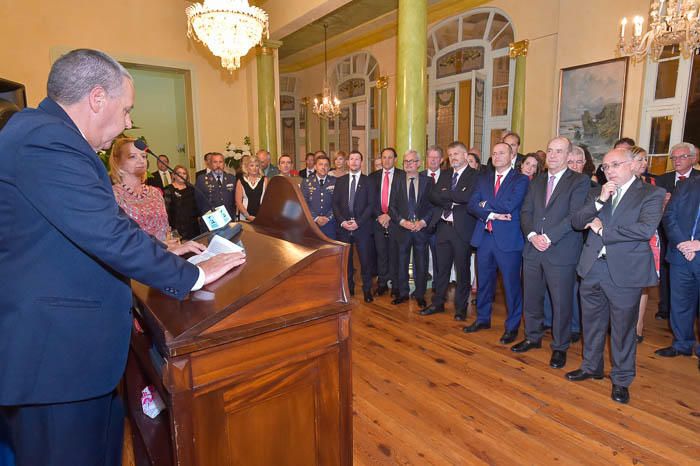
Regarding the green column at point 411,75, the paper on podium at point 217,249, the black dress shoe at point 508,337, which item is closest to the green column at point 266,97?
the green column at point 411,75

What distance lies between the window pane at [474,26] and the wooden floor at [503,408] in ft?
21.5

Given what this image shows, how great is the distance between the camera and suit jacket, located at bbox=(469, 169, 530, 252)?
134 inches

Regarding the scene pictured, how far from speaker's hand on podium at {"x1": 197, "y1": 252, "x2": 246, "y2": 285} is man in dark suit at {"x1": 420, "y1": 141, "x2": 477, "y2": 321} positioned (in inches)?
115

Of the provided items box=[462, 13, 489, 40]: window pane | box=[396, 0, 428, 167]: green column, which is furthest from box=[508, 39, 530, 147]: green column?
box=[396, 0, 428, 167]: green column

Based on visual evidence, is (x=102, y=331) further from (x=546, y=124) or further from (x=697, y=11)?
(x=546, y=124)

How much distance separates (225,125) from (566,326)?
6868mm

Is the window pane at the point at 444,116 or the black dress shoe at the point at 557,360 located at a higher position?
the window pane at the point at 444,116

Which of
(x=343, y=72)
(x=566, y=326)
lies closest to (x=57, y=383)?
(x=566, y=326)

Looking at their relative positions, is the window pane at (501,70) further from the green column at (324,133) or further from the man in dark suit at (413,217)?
the green column at (324,133)

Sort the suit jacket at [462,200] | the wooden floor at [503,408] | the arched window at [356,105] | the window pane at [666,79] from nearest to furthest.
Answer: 1. the wooden floor at [503,408]
2. the suit jacket at [462,200]
3. the window pane at [666,79]
4. the arched window at [356,105]

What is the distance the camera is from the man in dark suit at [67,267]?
0.99 metres

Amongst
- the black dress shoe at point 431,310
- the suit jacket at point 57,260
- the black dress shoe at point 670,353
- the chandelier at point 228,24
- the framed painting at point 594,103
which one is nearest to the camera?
the suit jacket at point 57,260

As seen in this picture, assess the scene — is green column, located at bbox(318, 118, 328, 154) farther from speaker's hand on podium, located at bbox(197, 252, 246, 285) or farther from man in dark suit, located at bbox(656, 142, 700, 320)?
speaker's hand on podium, located at bbox(197, 252, 246, 285)

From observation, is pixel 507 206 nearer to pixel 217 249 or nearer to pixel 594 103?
pixel 217 249
